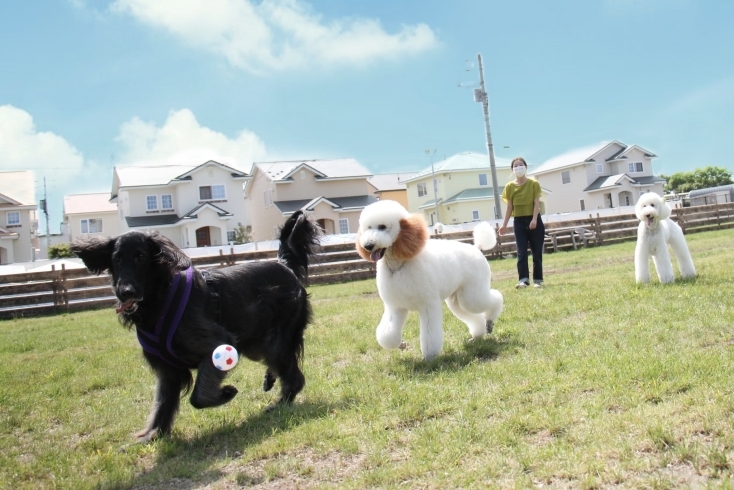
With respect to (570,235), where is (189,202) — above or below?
above

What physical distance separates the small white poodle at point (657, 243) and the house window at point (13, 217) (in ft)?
138

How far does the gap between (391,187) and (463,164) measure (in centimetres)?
943

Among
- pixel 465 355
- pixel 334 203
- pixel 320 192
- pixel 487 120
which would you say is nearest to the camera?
pixel 465 355

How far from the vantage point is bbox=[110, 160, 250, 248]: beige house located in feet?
129

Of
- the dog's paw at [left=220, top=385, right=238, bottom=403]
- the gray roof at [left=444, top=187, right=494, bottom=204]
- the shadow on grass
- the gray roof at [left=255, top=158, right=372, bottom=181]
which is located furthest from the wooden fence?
the gray roof at [left=444, top=187, right=494, bottom=204]

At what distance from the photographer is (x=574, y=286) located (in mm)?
9352

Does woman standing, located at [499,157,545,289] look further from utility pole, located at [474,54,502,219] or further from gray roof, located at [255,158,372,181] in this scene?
gray roof, located at [255,158,372,181]

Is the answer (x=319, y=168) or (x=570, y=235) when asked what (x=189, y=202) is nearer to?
(x=319, y=168)

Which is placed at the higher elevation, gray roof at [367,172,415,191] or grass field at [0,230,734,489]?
gray roof at [367,172,415,191]

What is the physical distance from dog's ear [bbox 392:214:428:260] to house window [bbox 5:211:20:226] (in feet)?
140

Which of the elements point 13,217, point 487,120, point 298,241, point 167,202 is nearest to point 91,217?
point 13,217

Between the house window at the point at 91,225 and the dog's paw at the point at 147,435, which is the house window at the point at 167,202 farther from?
the dog's paw at the point at 147,435

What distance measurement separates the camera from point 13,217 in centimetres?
4112

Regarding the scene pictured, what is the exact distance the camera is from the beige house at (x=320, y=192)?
40688 mm
